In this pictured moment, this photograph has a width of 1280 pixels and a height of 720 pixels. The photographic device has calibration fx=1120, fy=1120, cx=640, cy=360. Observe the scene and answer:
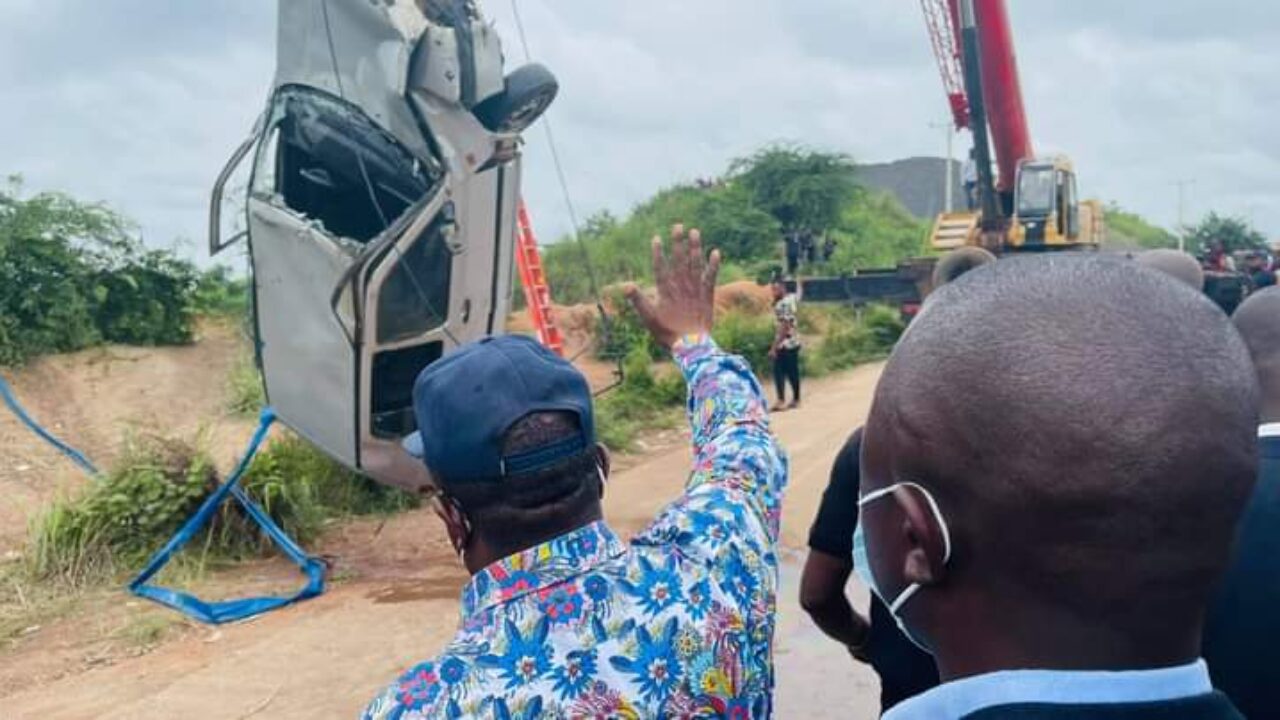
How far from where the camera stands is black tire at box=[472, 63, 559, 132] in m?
6.87

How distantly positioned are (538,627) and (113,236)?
1371cm

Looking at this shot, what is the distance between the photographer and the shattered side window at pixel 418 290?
20.9 feet

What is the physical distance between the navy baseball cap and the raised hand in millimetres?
681

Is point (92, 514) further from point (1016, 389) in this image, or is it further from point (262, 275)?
point (1016, 389)

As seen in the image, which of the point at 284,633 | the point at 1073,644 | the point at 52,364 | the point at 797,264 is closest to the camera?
the point at 1073,644

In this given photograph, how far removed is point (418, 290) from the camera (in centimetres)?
650

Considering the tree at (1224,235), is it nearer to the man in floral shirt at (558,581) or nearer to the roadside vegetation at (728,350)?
the roadside vegetation at (728,350)

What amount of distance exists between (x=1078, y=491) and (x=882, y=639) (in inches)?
62.3

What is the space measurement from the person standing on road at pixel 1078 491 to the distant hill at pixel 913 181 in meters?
53.1

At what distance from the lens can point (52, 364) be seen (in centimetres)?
1276

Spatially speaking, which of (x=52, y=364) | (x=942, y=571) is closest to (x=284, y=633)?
(x=942, y=571)

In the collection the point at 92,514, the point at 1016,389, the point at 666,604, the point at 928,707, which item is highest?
the point at 1016,389

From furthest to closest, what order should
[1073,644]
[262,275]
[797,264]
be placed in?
[797,264], [262,275], [1073,644]

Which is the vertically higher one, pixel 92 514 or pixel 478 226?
pixel 478 226
